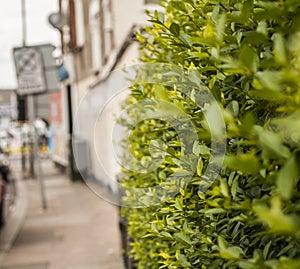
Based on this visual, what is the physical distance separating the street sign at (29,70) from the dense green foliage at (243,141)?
39.7 ft

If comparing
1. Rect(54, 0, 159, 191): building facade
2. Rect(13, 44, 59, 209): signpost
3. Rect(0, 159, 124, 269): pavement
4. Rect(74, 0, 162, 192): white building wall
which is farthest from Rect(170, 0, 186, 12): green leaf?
Rect(13, 44, 59, 209): signpost

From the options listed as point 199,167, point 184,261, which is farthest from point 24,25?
point 199,167

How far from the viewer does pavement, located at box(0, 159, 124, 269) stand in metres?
8.70

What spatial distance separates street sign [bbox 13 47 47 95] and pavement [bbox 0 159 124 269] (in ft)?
9.00

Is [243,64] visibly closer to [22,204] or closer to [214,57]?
[214,57]

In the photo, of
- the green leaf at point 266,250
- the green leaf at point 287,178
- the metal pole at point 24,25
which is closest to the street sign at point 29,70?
the metal pole at point 24,25

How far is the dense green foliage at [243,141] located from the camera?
1.28m

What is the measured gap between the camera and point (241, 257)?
1.60 m

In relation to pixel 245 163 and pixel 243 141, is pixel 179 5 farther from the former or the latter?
pixel 245 163

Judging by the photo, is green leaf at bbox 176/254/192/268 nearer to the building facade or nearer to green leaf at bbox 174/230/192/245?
green leaf at bbox 174/230/192/245

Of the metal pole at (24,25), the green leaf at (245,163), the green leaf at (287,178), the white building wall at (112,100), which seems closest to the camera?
the green leaf at (287,178)

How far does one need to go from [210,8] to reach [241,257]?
0.96 metres

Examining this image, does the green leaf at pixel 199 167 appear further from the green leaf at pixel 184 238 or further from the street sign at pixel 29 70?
the street sign at pixel 29 70

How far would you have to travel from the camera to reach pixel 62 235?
10750 millimetres
